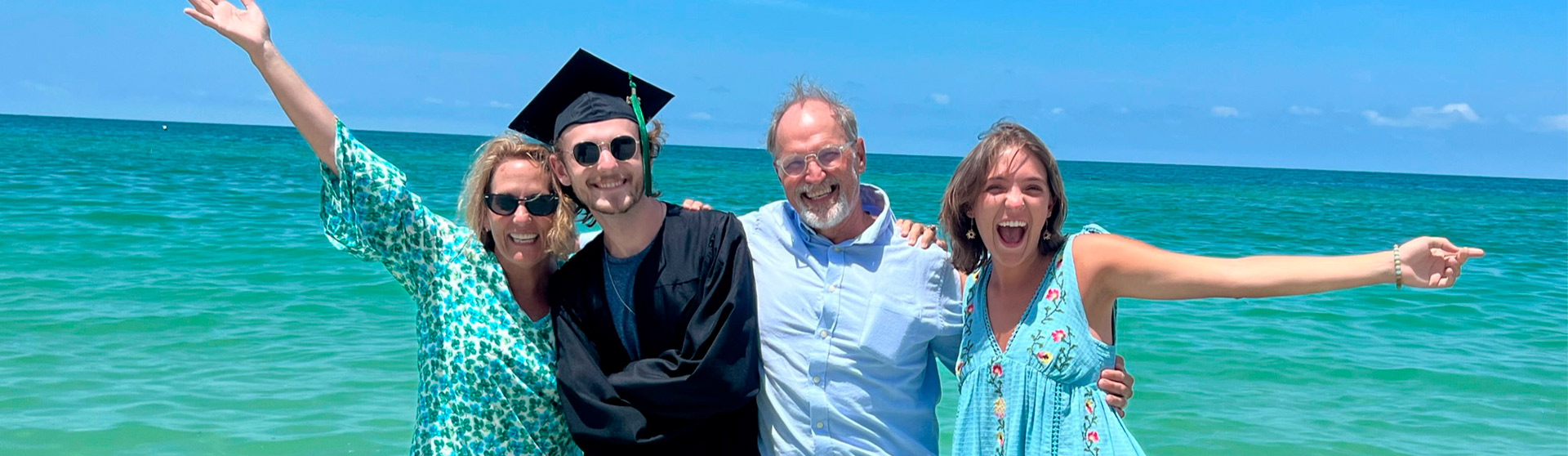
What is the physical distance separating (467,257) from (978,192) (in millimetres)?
1455

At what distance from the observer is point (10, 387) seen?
23.2 ft

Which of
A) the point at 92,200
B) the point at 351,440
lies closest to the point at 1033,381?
the point at 351,440

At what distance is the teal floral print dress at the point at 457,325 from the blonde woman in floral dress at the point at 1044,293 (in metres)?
1.19

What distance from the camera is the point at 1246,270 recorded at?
2.95m

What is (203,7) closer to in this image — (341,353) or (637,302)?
(637,302)

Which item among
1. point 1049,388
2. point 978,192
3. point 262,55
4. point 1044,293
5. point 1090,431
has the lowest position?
point 1090,431

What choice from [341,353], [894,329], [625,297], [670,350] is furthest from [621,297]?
[341,353]

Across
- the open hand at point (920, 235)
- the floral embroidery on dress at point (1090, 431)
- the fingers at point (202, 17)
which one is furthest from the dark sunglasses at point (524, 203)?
the floral embroidery on dress at point (1090, 431)

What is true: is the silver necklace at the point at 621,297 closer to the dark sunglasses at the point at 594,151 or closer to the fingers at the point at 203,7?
the dark sunglasses at the point at 594,151

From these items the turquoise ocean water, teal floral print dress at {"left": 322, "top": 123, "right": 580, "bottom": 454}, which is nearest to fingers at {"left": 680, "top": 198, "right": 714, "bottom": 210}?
teal floral print dress at {"left": 322, "top": 123, "right": 580, "bottom": 454}

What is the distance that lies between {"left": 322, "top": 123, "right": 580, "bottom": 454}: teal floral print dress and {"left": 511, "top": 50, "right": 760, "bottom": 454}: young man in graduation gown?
137mm

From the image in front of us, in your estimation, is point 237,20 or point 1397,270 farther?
point 237,20

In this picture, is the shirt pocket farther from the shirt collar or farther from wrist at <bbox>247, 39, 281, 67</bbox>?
wrist at <bbox>247, 39, 281, 67</bbox>

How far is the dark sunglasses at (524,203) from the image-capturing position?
3436 mm
